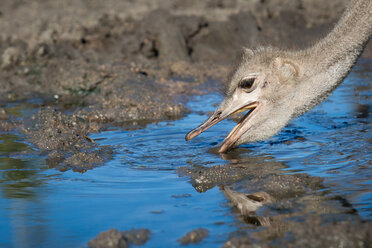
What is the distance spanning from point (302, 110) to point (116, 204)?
7.21ft

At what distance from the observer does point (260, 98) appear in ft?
19.0

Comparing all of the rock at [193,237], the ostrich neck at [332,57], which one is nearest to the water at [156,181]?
the rock at [193,237]

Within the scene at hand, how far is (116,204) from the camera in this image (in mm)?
4445

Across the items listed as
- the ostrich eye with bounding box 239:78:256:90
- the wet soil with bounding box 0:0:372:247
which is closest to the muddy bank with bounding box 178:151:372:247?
the wet soil with bounding box 0:0:372:247

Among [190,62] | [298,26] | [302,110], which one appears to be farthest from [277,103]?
[298,26]

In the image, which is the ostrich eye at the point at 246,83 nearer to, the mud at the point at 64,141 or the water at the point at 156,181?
the water at the point at 156,181

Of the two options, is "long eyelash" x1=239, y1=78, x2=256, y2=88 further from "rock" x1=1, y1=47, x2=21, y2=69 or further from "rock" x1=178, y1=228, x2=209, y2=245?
"rock" x1=1, y1=47, x2=21, y2=69

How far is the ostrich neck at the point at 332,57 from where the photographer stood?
5730 mm

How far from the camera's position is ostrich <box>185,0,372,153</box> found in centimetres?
570

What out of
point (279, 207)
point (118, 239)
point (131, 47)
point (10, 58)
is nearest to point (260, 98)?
point (279, 207)

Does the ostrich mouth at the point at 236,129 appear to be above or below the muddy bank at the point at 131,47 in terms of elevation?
below

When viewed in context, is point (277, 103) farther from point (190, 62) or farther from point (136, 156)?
point (190, 62)

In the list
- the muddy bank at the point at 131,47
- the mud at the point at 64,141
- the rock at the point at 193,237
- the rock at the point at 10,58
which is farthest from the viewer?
the rock at the point at 10,58

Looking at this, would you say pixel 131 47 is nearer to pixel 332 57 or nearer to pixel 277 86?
pixel 277 86
